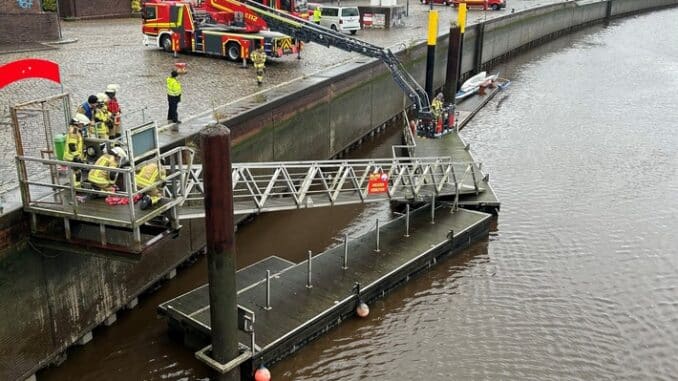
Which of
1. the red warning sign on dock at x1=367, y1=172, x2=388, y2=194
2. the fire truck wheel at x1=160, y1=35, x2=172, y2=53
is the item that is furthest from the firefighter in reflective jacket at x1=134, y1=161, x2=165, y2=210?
the fire truck wheel at x1=160, y1=35, x2=172, y2=53

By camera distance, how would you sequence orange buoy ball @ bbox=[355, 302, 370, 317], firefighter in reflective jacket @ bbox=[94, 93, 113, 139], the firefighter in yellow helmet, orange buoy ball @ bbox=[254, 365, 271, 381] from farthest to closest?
the firefighter in yellow helmet
orange buoy ball @ bbox=[355, 302, 370, 317]
firefighter in reflective jacket @ bbox=[94, 93, 113, 139]
orange buoy ball @ bbox=[254, 365, 271, 381]

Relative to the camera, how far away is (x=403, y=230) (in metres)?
16.9

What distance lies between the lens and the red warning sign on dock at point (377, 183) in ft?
50.8

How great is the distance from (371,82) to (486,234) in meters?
11.3

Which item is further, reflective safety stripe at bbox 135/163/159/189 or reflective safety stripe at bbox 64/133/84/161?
reflective safety stripe at bbox 64/133/84/161

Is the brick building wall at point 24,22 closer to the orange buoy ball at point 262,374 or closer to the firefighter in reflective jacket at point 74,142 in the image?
the firefighter in reflective jacket at point 74,142

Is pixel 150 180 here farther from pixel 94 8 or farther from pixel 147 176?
pixel 94 8

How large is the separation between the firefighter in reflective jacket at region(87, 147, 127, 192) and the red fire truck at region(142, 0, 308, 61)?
17.3 metres

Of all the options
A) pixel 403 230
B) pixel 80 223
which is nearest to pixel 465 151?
pixel 403 230

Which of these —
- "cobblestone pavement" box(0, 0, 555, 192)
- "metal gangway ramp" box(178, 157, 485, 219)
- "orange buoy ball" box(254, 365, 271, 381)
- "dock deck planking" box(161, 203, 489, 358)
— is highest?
"cobblestone pavement" box(0, 0, 555, 192)

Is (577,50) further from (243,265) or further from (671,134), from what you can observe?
(243,265)

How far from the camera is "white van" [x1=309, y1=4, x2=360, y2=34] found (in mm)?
38938

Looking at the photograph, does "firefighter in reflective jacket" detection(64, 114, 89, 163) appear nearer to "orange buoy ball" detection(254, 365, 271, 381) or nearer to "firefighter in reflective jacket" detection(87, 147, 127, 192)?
"firefighter in reflective jacket" detection(87, 147, 127, 192)

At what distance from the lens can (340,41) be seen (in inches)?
1025
